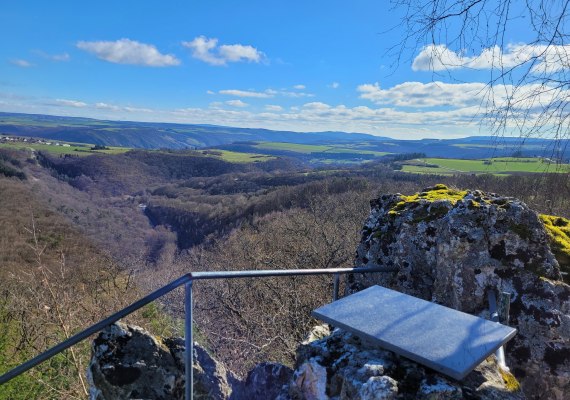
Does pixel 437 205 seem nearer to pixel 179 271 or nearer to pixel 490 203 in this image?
pixel 490 203

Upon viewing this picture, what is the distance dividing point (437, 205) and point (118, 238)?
250ft

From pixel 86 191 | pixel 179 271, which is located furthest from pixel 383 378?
pixel 86 191

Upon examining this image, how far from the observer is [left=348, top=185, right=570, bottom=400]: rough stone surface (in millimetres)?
3297

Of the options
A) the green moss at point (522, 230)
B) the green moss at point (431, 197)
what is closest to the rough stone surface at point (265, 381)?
the green moss at point (431, 197)

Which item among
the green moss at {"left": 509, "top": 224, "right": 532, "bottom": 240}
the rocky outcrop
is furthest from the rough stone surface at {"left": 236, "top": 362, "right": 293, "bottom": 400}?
the green moss at {"left": 509, "top": 224, "right": 532, "bottom": 240}

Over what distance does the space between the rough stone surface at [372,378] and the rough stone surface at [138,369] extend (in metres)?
0.84

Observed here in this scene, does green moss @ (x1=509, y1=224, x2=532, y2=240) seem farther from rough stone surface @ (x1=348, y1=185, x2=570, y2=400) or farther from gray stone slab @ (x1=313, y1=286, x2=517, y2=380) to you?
gray stone slab @ (x1=313, y1=286, x2=517, y2=380)

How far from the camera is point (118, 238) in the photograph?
73438mm

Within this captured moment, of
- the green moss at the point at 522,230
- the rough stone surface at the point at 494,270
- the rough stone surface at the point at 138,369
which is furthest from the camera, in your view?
the green moss at the point at 522,230

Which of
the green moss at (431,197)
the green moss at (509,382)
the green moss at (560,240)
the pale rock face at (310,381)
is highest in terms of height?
the green moss at (431,197)

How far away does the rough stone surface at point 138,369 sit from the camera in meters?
2.89

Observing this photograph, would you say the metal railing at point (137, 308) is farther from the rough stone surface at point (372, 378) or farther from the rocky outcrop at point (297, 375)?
the rough stone surface at point (372, 378)

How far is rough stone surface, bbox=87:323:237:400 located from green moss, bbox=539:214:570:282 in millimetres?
3300

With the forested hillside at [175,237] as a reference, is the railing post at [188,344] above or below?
above
